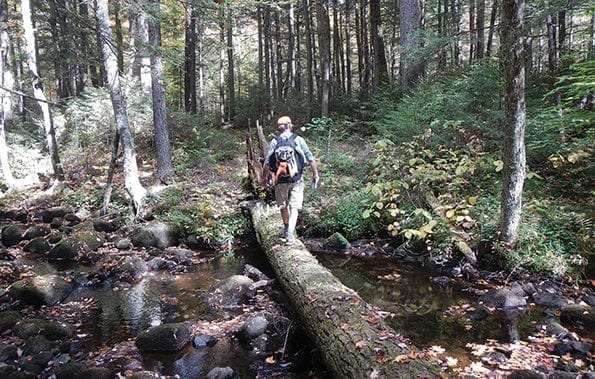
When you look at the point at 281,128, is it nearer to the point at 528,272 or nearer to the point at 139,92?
the point at 528,272

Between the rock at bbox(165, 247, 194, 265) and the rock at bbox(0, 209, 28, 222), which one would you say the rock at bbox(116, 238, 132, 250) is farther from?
the rock at bbox(0, 209, 28, 222)

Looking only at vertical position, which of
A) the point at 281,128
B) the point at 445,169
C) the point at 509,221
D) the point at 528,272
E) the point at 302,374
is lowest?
the point at 302,374

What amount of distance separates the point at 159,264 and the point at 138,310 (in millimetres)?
2416

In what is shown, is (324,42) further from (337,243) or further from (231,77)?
(337,243)

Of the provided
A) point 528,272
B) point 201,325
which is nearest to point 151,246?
point 201,325

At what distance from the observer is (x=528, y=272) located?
841 centimetres

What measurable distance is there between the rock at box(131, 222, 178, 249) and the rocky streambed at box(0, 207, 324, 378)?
3 centimetres

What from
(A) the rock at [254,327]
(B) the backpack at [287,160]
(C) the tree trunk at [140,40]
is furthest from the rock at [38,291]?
(C) the tree trunk at [140,40]

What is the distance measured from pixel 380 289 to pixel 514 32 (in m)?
5.08

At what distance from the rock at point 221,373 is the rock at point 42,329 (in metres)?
2.82

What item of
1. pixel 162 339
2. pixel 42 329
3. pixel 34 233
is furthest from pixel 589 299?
pixel 34 233

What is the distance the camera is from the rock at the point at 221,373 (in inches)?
234

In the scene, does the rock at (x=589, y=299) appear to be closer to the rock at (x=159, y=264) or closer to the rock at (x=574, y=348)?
the rock at (x=574, y=348)

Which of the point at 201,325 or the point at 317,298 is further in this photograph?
the point at 201,325
